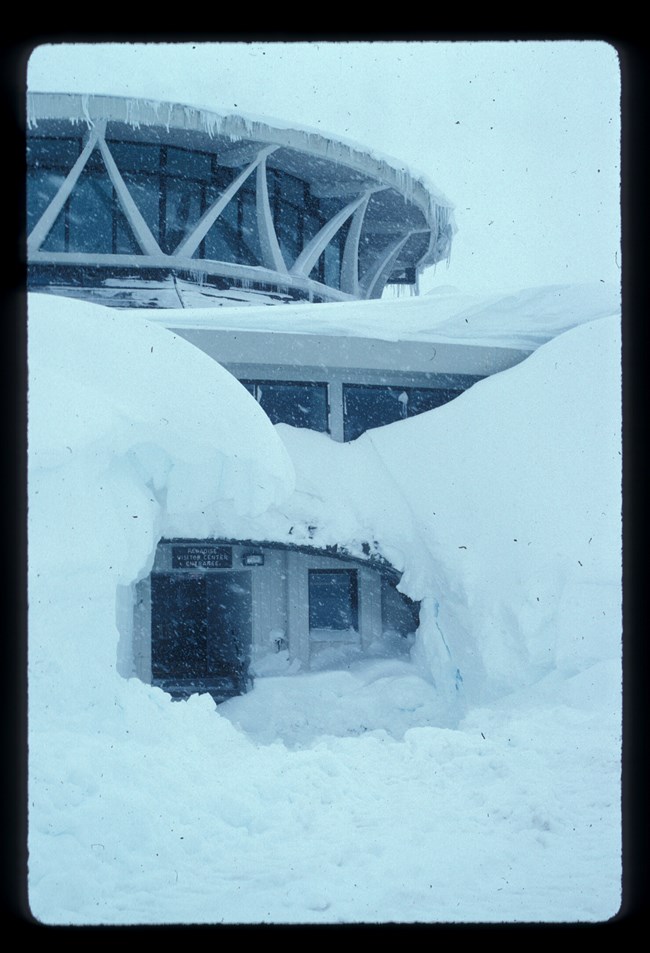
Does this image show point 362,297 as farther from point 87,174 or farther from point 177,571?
point 177,571

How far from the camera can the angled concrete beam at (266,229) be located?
14.9 metres

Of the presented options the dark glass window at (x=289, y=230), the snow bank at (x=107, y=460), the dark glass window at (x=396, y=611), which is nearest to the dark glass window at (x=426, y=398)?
the dark glass window at (x=396, y=611)

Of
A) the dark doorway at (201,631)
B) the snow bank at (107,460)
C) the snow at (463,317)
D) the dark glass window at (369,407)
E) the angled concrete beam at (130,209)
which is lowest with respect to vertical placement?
the dark doorway at (201,631)

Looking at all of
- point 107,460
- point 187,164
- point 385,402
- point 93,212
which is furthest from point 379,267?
point 107,460

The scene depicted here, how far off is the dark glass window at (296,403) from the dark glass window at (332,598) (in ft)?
6.39

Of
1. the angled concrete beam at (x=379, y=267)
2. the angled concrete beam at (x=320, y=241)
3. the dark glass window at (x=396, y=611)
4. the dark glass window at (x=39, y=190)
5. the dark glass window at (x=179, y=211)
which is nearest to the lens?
the dark glass window at (x=396, y=611)

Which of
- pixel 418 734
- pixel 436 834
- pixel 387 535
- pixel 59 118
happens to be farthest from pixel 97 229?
pixel 436 834

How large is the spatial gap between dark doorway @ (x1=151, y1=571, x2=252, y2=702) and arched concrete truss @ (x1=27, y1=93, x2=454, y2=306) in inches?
209

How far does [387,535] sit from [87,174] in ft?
27.8

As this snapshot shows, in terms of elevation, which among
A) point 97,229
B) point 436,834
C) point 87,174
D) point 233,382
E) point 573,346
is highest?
point 87,174

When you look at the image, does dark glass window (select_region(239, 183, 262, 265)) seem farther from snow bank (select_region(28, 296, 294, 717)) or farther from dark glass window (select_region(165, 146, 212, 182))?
snow bank (select_region(28, 296, 294, 717))

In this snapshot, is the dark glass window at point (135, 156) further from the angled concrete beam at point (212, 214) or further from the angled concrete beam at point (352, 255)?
the angled concrete beam at point (352, 255)

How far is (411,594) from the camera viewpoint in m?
9.33

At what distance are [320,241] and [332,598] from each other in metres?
8.81
